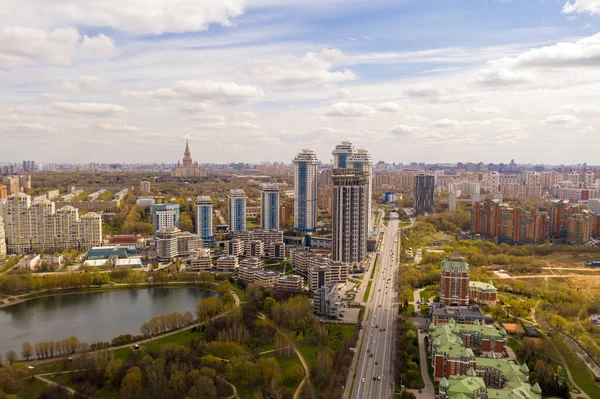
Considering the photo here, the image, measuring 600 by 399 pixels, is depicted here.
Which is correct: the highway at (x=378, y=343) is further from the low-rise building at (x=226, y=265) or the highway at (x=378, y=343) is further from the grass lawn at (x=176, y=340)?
the low-rise building at (x=226, y=265)

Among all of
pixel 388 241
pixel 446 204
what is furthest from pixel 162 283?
pixel 446 204

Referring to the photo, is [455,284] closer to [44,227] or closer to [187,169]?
[44,227]

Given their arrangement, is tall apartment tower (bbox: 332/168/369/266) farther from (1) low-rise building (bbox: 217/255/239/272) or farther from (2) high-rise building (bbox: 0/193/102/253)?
(2) high-rise building (bbox: 0/193/102/253)

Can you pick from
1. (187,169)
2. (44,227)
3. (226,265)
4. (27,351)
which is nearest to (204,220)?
(226,265)

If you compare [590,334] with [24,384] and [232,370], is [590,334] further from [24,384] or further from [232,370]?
[24,384]

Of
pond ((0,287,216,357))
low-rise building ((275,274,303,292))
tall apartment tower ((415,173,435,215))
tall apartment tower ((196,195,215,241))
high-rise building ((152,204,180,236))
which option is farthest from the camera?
tall apartment tower ((415,173,435,215))

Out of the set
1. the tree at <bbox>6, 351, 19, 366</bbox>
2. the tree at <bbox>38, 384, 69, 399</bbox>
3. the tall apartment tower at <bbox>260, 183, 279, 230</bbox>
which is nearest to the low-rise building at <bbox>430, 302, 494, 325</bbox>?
the tree at <bbox>38, 384, 69, 399</bbox>
